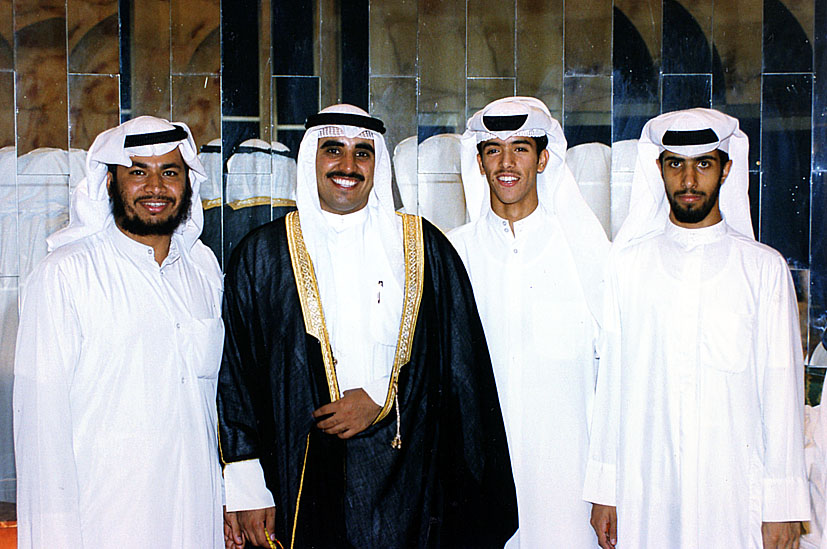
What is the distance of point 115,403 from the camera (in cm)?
250

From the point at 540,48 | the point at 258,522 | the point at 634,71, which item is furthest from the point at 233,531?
the point at 634,71

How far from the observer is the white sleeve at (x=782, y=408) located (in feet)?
8.10

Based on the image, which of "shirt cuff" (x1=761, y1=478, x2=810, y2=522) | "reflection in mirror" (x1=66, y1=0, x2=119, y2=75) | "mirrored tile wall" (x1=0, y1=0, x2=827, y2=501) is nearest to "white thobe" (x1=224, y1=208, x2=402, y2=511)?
"shirt cuff" (x1=761, y1=478, x2=810, y2=522)

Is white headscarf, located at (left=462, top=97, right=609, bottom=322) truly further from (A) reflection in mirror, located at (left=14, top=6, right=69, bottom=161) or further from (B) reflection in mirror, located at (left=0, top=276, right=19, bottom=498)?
(B) reflection in mirror, located at (left=0, top=276, right=19, bottom=498)

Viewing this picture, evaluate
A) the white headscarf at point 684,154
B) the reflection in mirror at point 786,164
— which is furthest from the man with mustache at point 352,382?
the reflection in mirror at point 786,164

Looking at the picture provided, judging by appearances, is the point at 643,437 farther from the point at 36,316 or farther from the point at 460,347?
the point at 36,316

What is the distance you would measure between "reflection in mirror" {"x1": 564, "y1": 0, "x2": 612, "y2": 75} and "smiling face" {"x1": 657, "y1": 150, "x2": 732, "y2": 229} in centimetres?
151

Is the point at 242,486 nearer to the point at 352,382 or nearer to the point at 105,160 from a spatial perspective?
the point at 352,382

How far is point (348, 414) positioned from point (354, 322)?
307mm

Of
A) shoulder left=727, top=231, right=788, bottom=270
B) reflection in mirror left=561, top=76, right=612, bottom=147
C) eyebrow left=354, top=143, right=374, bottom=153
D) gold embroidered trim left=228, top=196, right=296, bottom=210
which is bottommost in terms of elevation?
shoulder left=727, top=231, right=788, bottom=270

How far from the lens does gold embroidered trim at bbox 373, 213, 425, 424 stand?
8.37 feet

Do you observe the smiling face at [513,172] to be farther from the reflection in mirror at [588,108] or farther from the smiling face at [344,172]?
the reflection in mirror at [588,108]

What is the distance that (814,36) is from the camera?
4023 millimetres

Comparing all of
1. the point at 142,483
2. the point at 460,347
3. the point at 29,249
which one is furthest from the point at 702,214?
the point at 29,249
